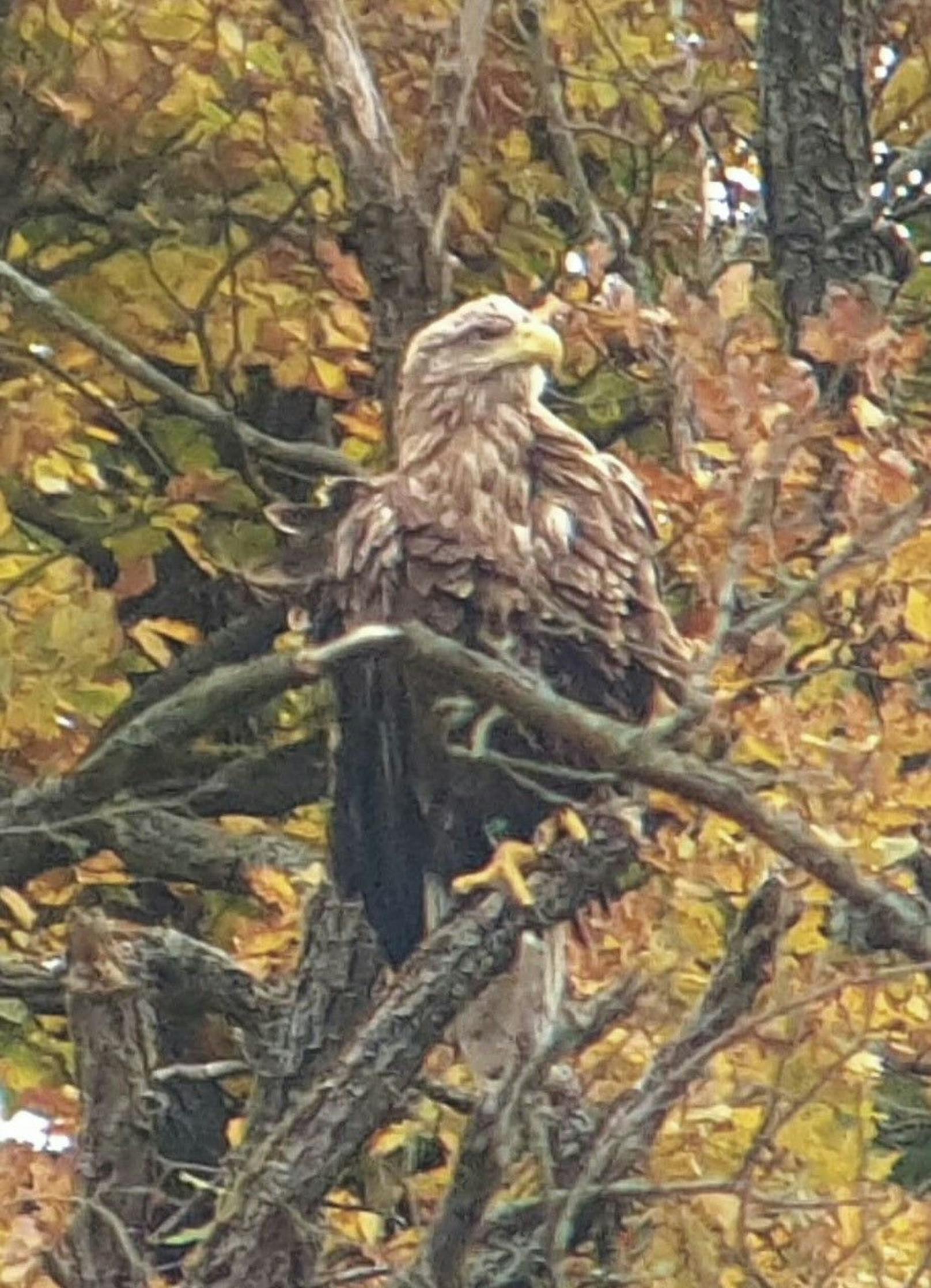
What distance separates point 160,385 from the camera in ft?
20.0

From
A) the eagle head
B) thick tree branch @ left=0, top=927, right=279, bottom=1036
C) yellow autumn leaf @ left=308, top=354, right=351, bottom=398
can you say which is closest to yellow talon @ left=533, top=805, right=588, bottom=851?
thick tree branch @ left=0, top=927, right=279, bottom=1036

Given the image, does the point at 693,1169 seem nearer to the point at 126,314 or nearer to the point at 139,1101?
the point at 139,1101

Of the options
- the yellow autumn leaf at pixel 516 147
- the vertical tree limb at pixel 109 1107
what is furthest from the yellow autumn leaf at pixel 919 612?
the yellow autumn leaf at pixel 516 147

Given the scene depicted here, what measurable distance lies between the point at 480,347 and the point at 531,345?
0.31 feet

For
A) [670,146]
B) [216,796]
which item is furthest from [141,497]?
[670,146]

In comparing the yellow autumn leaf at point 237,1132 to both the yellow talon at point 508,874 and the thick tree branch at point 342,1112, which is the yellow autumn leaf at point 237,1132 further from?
the yellow talon at point 508,874

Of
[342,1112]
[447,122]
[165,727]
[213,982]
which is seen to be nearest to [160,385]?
[165,727]

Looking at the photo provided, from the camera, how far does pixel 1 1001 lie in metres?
6.82

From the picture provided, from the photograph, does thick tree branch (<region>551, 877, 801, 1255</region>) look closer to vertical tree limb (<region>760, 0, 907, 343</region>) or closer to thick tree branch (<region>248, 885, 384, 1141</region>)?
thick tree branch (<region>248, 885, 384, 1141</region>)

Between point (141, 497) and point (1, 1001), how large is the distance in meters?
1.26

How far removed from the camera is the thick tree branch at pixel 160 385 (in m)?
6.08

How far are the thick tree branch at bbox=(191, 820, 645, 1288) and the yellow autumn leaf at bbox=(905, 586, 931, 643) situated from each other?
1.01m

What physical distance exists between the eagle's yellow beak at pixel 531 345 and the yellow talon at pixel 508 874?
92 centimetres

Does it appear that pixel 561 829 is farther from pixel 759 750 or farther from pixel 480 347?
pixel 480 347
